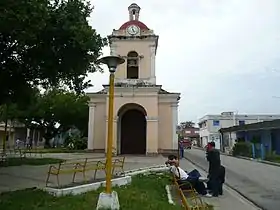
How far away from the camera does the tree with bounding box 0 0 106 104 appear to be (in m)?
10.3

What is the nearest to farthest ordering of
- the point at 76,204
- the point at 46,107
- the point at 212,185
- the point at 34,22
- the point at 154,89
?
the point at 76,204
the point at 34,22
the point at 212,185
the point at 154,89
the point at 46,107

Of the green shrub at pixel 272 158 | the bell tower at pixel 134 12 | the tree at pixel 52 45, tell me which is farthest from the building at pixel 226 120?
the tree at pixel 52 45

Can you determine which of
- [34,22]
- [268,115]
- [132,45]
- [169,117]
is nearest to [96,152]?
[169,117]

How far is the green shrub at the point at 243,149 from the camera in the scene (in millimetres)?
35506

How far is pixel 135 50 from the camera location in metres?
33.1

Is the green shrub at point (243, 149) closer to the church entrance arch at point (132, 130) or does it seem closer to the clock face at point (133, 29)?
the church entrance arch at point (132, 130)

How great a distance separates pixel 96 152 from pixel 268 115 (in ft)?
158

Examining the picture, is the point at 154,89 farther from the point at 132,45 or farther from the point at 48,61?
the point at 48,61

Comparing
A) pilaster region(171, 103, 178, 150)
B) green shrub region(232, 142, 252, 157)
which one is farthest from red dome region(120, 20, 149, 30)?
green shrub region(232, 142, 252, 157)

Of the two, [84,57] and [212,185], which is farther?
[84,57]

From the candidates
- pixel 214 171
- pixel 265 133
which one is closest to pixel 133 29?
pixel 265 133

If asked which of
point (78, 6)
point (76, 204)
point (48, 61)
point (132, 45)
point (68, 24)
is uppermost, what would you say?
point (132, 45)

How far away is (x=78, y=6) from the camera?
12781 millimetres

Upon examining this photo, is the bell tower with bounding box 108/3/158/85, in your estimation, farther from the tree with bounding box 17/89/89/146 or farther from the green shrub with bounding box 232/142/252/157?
the tree with bounding box 17/89/89/146
